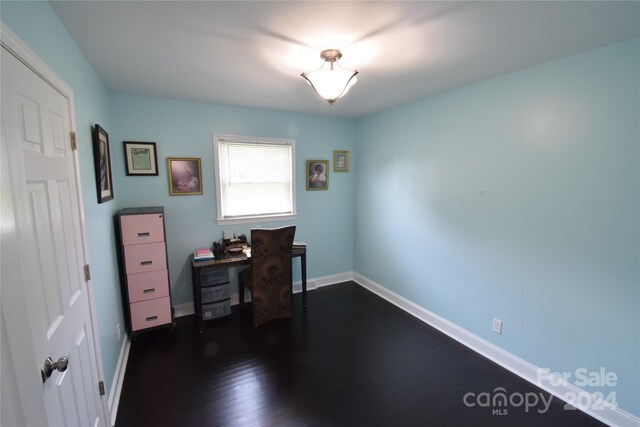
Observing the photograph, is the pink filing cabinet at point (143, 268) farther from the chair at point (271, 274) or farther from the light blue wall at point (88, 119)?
the chair at point (271, 274)

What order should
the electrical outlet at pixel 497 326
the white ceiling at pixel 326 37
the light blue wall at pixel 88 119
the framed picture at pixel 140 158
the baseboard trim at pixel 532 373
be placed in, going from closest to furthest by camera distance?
the light blue wall at pixel 88 119
the white ceiling at pixel 326 37
the baseboard trim at pixel 532 373
the electrical outlet at pixel 497 326
the framed picture at pixel 140 158

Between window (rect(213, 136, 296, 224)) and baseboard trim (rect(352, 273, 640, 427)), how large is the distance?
1.99 meters

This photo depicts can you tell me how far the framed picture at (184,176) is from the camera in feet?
9.80

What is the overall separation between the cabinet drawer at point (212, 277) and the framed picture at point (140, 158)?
115 cm

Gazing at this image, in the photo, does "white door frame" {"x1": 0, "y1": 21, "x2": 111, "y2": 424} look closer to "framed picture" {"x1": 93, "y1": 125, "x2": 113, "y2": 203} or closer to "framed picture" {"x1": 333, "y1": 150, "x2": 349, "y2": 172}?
"framed picture" {"x1": 93, "y1": 125, "x2": 113, "y2": 203}

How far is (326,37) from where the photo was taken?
5.30 feet

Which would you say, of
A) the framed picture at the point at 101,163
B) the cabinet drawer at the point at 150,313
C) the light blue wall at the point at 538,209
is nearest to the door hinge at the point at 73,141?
the framed picture at the point at 101,163

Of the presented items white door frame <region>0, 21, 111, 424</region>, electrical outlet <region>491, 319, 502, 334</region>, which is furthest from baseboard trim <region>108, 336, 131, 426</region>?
electrical outlet <region>491, 319, 502, 334</region>

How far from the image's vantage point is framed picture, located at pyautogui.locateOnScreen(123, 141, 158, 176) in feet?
9.12

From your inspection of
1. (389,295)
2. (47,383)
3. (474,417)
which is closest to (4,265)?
(47,383)

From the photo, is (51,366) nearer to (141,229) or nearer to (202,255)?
(141,229)

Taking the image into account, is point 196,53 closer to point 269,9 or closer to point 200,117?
point 269,9

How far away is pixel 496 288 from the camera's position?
2.41 m

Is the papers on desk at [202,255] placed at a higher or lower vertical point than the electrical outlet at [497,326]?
higher
